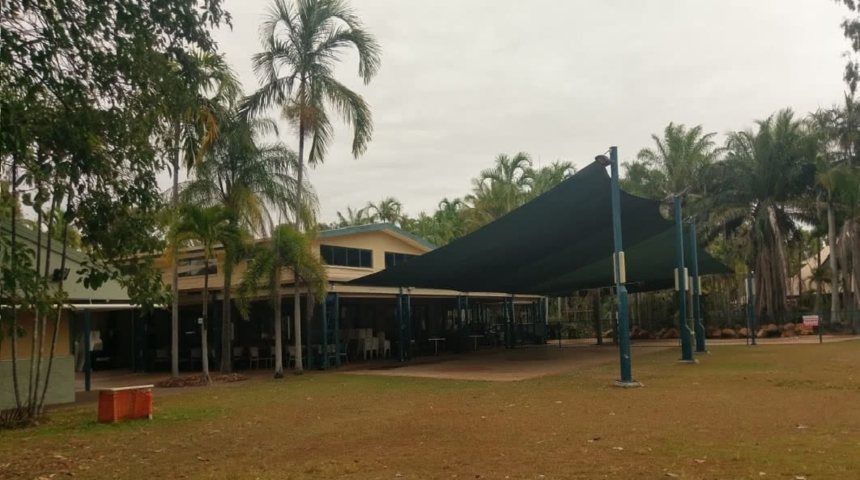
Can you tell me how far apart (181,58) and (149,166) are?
92cm

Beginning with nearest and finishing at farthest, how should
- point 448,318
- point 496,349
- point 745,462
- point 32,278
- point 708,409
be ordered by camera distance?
point 745,462 → point 32,278 → point 708,409 → point 496,349 → point 448,318

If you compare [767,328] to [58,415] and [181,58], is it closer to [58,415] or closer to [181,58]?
[58,415]

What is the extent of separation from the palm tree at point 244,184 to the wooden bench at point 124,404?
652cm

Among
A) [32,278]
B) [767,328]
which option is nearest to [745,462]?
[32,278]

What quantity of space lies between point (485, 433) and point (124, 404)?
17.0 ft

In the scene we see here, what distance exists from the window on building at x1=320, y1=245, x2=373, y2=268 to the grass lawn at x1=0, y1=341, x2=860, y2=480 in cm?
775

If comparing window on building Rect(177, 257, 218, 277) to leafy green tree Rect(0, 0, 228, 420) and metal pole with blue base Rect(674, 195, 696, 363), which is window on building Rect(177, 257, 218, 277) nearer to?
metal pole with blue base Rect(674, 195, 696, 363)

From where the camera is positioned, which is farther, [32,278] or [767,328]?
[767,328]

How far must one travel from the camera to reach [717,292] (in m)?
36.3

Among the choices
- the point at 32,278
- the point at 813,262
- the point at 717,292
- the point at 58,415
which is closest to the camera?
the point at 32,278

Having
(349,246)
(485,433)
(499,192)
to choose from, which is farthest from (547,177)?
(485,433)

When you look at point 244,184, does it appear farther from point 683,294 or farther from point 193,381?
point 683,294

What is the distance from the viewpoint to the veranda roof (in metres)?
13.7

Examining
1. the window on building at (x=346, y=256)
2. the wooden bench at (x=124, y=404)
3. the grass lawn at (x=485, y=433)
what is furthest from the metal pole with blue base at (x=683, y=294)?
the wooden bench at (x=124, y=404)
